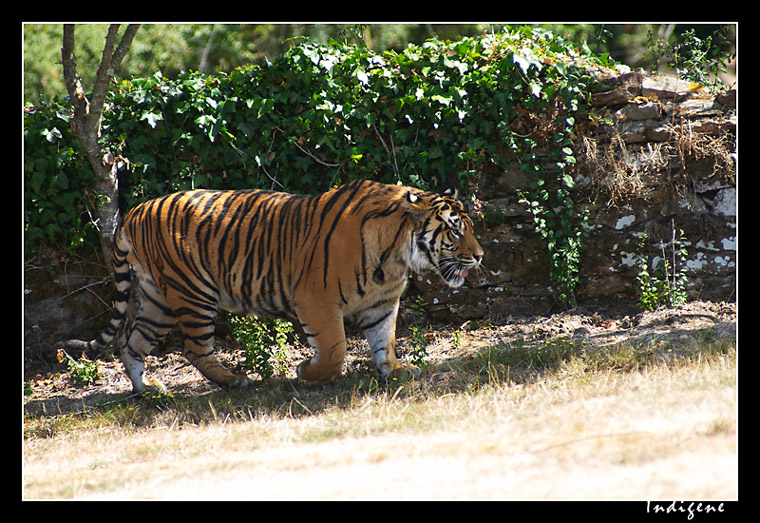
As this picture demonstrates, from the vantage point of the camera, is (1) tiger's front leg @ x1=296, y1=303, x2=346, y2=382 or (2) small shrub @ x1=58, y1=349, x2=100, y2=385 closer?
(1) tiger's front leg @ x1=296, y1=303, x2=346, y2=382

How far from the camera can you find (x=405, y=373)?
6.25 m

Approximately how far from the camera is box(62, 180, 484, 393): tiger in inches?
237

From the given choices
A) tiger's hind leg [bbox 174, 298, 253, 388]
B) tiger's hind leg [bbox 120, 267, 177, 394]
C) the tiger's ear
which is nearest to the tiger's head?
the tiger's ear

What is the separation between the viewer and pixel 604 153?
7.43 metres

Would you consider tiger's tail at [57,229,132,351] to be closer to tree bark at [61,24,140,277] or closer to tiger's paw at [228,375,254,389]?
tree bark at [61,24,140,277]

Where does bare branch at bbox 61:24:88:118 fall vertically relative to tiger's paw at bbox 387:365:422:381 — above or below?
above

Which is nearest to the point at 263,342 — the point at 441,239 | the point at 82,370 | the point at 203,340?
the point at 203,340

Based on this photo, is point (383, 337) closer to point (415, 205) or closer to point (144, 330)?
point (415, 205)

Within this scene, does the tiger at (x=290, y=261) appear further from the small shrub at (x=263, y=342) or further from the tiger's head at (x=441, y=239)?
the small shrub at (x=263, y=342)

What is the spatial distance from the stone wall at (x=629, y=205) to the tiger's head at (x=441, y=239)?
1.55 m

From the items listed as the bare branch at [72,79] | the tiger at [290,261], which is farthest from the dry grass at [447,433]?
the bare branch at [72,79]

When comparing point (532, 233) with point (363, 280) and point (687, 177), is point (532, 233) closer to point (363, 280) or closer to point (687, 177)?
point (687, 177)

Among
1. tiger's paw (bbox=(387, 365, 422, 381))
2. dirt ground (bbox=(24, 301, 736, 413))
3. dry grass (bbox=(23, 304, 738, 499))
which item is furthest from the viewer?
dirt ground (bbox=(24, 301, 736, 413))

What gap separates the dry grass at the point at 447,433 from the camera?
13.5ft
